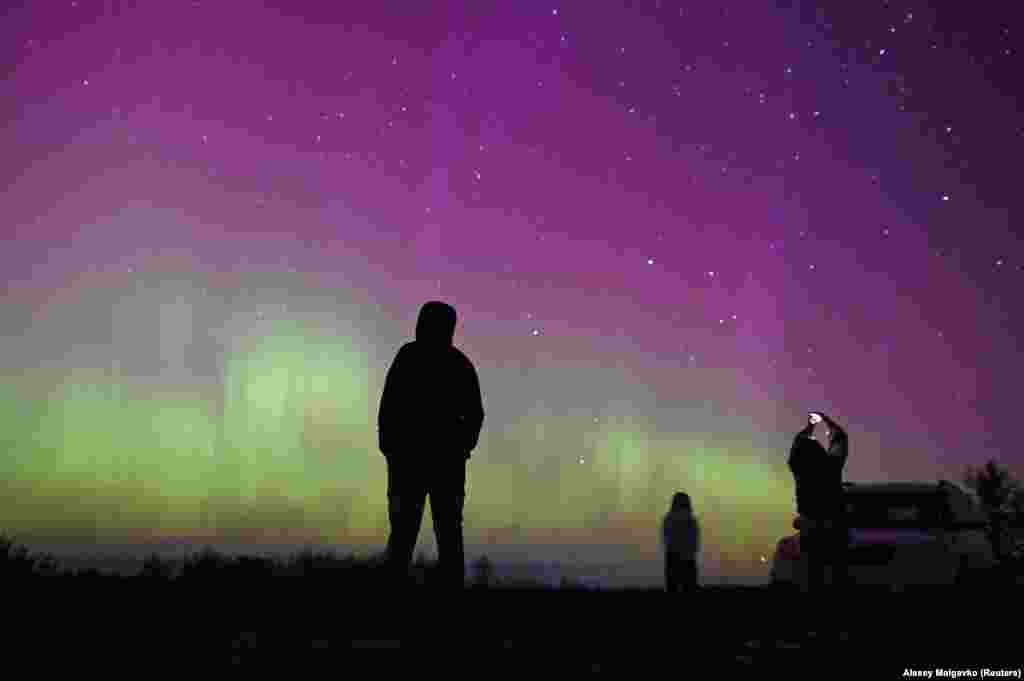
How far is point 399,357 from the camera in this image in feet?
24.3

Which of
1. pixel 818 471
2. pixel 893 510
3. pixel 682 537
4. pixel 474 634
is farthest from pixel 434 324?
pixel 682 537

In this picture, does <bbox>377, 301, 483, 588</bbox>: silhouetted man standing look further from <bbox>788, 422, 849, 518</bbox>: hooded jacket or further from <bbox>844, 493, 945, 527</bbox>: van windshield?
<bbox>844, 493, 945, 527</bbox>: van windshield

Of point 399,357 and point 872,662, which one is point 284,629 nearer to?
point 399,357

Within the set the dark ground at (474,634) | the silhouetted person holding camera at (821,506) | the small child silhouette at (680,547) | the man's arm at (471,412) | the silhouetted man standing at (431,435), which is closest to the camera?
the dark ground at (474,634)

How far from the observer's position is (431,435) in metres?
7.18

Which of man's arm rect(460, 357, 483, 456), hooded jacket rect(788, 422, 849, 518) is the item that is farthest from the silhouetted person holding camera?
man's arm rect(460, 357, 483, 456)

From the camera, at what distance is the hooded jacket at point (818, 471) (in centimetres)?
1098

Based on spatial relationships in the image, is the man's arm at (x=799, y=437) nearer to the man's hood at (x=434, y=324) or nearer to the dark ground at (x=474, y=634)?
the dark ground at (x=474, y=634)

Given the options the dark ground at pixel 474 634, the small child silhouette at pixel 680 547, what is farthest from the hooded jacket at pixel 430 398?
the small child silhouette at pixel 680 547

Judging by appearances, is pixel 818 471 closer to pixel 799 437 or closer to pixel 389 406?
pixel 799 437

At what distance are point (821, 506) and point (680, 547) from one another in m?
3.35

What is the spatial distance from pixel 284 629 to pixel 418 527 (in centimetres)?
127

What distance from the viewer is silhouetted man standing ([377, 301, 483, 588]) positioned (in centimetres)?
710

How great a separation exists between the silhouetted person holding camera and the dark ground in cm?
159
